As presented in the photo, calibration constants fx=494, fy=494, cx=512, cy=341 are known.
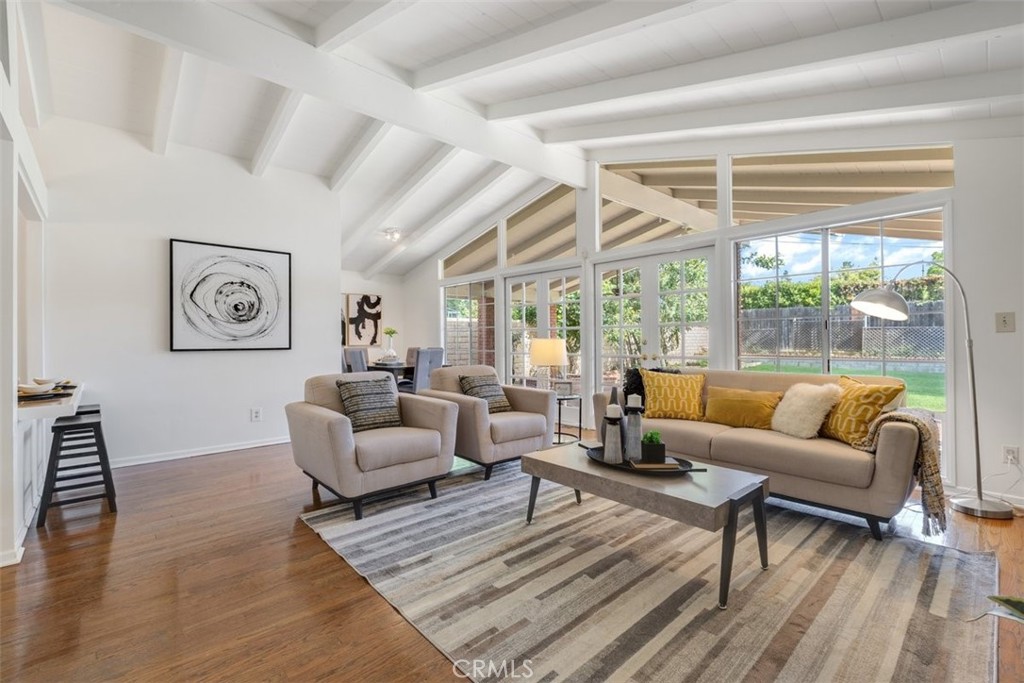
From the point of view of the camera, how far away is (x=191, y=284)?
169 inches

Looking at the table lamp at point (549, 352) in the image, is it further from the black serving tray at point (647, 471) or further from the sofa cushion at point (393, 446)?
the black serving tray at point (647, 471)

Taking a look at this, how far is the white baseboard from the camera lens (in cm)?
399

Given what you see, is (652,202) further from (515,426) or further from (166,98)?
(166,98)

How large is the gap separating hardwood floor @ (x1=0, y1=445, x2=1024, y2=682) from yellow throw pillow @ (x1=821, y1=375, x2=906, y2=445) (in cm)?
56

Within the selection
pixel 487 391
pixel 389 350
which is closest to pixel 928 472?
pixel 487 391

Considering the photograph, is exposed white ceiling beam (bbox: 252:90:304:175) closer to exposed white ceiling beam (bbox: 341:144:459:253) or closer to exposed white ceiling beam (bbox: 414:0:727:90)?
exposed white ceiling beam (bbox: 414:0:727:90)

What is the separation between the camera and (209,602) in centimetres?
200

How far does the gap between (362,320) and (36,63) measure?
16.9 feet

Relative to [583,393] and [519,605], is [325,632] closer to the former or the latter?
[519,605]

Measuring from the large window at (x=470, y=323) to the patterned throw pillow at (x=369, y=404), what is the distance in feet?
11.0

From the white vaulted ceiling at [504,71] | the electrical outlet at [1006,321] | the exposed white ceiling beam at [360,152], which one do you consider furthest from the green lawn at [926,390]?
the exposed white ceiling beam at [360,152]

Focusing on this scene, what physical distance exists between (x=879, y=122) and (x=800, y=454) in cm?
249

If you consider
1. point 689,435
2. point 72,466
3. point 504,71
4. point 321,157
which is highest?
point 504,71

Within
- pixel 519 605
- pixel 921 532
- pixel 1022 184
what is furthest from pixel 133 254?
pixel 1022 184
